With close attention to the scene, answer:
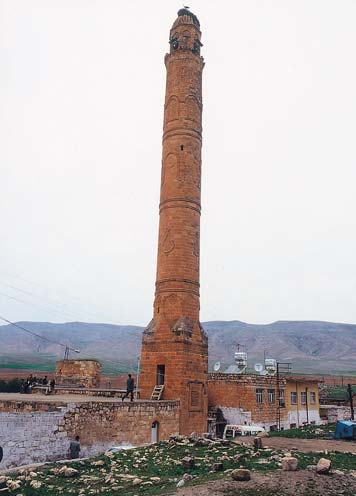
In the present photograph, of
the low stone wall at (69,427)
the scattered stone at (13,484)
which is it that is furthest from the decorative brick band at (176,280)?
the scattered stone at (13,484)

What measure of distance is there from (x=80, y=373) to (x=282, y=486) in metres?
21.9

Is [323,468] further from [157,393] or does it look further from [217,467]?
[157,393]

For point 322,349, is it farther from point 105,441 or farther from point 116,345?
point 105,441

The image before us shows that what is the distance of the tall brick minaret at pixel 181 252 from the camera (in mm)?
20359

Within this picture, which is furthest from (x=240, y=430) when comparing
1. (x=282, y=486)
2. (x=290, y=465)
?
(x=282, y=486)

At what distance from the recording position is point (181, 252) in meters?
22.0

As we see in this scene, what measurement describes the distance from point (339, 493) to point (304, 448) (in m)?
6.96

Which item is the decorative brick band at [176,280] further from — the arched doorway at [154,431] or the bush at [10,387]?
the bush at [10,387]

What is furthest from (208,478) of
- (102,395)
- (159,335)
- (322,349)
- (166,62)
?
(322,349)

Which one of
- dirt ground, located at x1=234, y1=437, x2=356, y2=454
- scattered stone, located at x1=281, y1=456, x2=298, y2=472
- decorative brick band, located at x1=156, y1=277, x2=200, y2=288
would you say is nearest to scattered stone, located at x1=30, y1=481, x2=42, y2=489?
scattered stone, located at x1=281, y1=456, x2=298, y2=472

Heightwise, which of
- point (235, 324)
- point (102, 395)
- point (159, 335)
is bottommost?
point (102, 395)

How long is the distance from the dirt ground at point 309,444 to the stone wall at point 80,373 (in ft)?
45.9

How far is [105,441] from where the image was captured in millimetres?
16172

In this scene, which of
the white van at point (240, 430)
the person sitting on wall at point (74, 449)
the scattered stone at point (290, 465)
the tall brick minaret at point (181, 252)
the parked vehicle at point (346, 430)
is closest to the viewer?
the scattered stone at point (290, 465)
